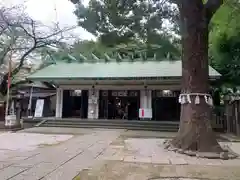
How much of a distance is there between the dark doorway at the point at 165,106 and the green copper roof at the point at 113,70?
1859mm

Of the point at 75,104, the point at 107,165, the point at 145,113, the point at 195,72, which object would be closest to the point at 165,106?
the point at 145,113

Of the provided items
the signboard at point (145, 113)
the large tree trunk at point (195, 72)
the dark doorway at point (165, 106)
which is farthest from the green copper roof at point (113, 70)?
the large tree trunk at point (195, 72)

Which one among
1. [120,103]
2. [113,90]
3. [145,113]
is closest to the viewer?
[145,113]

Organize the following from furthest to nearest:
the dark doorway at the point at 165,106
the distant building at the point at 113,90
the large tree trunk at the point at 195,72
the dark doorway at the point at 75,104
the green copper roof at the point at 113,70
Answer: the dark doorway at the point at 75,104, the dark doorway at the point at 165,106, the distant building at the point at 113,90, the green copper roof at the point at 113,70, the large tree trunk at the point at 195,72

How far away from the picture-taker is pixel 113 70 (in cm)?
1712

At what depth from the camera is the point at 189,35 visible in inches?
308

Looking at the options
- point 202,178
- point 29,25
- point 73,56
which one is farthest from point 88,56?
point 202,178

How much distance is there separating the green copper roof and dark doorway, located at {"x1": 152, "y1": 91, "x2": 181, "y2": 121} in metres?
1.86

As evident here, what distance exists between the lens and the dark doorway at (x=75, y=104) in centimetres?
1786

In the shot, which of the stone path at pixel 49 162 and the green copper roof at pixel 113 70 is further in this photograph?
the green copper roof at pixel 113 70

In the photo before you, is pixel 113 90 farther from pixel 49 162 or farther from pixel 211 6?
pixel 49 162

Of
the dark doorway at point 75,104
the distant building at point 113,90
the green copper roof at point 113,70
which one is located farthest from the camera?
the dark doorway at point 75,104

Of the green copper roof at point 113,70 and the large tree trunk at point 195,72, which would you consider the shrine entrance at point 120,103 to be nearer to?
the green copper roof at point 113,70

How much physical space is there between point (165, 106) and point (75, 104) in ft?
22.5
